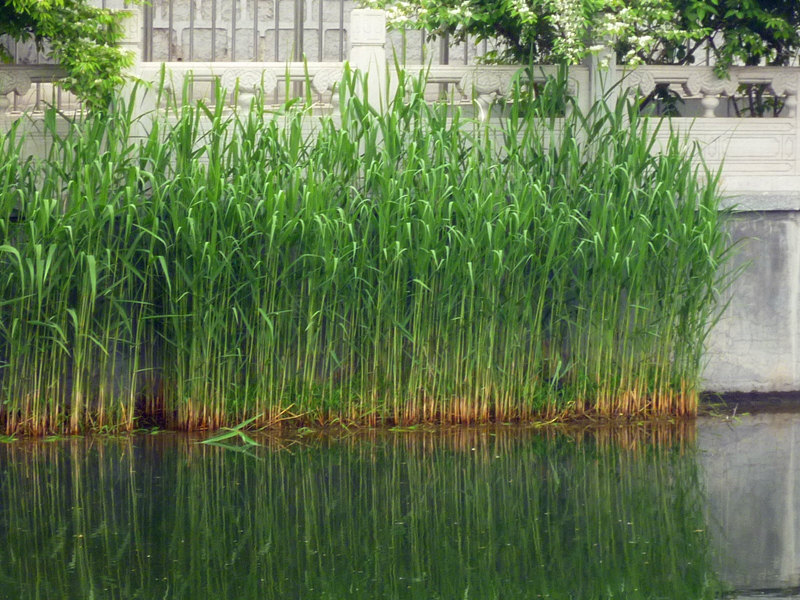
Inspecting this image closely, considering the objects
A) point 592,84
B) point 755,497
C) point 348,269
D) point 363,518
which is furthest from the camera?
point 592,84

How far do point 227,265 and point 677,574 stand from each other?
3290 millimetres

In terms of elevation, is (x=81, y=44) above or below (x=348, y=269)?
above

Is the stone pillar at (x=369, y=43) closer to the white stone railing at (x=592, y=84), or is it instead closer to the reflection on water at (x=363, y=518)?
the white stone railing at (x=592, y=84)

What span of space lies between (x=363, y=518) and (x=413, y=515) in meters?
0.25

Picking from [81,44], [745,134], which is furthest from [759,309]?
[81,44]

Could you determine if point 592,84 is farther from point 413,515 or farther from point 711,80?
point 413,515

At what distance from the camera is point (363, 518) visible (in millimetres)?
5645

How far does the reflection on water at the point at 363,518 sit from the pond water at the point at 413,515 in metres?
0.01

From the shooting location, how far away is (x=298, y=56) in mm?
10664

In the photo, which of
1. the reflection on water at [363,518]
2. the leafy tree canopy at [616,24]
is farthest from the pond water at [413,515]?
the leafy tree canopy at [616,24]

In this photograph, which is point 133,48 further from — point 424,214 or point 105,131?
point 424,214

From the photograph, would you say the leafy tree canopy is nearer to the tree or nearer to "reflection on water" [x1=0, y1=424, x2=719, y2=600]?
the tree

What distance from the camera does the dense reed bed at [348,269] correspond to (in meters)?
7.01

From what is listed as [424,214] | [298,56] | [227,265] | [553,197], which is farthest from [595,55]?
[298,56]
